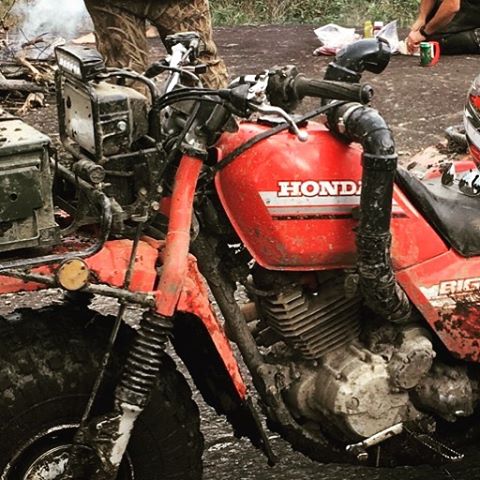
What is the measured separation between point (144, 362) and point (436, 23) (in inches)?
297

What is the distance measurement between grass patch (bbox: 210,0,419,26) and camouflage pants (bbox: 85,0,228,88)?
6.87 metres

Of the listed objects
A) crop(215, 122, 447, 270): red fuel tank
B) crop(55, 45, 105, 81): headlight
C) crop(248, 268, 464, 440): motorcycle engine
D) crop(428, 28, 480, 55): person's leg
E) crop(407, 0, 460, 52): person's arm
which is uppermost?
crop(55, 45, 105, 81): headlight

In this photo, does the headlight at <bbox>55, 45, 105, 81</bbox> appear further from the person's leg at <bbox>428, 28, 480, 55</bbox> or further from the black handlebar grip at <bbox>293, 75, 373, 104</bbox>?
the person's leg at <bbox>428, 28, 480, 55</bbox>

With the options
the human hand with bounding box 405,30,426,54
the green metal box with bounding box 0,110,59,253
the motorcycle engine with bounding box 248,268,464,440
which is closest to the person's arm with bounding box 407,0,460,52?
the human hand with bounding box 405,30,426,54

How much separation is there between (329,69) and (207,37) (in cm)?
271

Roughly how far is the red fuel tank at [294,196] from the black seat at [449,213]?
8.8 inches

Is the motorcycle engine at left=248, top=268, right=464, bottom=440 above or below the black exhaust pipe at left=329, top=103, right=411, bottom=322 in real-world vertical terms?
below

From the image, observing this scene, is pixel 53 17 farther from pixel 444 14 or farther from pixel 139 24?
pixel 139 24

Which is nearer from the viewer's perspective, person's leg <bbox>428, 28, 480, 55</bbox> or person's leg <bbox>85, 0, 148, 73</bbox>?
person's leg <bbox>85, 0, 148, 73</bbox>

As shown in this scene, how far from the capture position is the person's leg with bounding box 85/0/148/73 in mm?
5254

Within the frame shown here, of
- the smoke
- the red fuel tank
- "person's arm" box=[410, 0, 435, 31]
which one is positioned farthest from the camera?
the smoke

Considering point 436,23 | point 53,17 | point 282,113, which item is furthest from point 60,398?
point 53,17

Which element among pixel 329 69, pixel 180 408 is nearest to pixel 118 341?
pixel 180 408

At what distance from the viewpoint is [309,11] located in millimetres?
12711
